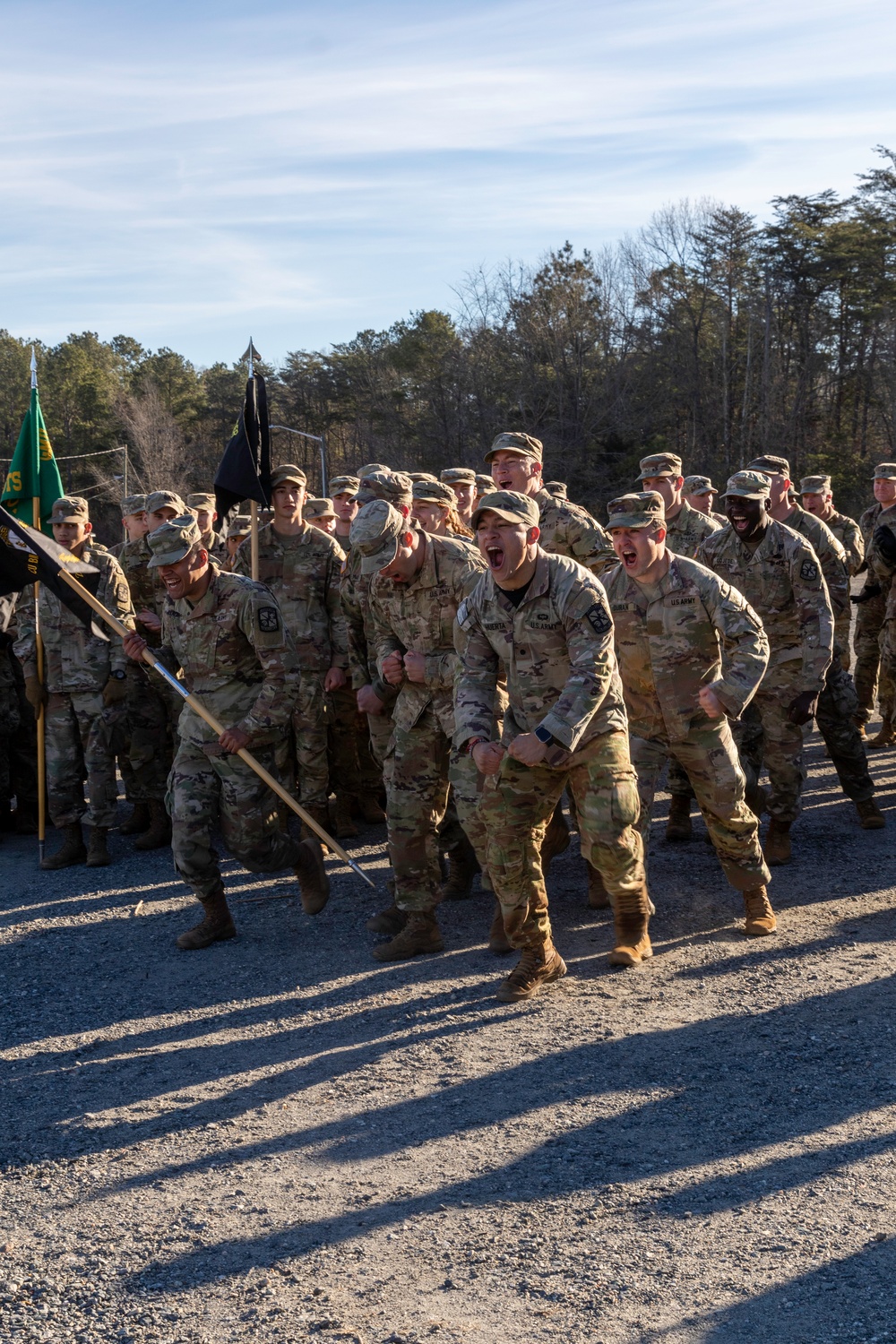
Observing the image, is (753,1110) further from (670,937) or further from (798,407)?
(798,407)

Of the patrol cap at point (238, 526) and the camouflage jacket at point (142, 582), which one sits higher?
the patrol cap at point (238, 526)

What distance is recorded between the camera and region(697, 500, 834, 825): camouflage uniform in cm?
769

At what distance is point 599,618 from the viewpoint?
5.69 metres

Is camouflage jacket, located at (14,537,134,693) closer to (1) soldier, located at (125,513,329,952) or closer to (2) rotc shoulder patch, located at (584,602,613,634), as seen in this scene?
(1) soldier, located at (125,513,329,952)

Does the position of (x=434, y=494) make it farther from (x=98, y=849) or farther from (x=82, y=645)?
(x=98, y=849)

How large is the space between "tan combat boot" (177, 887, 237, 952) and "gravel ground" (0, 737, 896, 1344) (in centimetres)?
9

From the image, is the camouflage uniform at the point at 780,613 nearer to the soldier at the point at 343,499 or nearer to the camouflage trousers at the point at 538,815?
the camouflage trousers at the point at 538,815

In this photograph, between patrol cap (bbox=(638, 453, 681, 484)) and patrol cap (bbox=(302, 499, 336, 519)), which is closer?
patrol cap (bbox=(638, 453, 681, 484))

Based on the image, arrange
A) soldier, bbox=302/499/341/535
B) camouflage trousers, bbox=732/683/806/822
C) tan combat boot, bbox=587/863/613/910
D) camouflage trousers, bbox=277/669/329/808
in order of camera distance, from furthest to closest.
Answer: soldier, bbox=302/499/341/535, camouflage trousers, bbox=277/669/329/808, camouflage trousers, bbox=732/683/806/822, tan combat boot, bbox=587/863/613/910

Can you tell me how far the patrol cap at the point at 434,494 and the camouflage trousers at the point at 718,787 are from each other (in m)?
2.34

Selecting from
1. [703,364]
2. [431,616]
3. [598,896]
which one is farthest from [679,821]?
[703,364]

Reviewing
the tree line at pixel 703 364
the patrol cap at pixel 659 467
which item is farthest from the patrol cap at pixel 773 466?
the tree line at pixel 703 364

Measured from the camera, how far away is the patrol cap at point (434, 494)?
322 inches

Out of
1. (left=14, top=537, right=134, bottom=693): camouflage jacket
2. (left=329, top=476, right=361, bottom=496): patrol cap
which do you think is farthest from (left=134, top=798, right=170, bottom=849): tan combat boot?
(left=329, top=476, right=361, bottom=496): patrol cap
